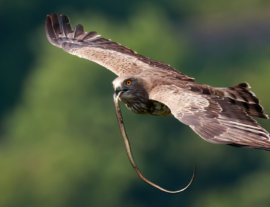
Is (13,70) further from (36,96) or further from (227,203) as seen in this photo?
(227,203)

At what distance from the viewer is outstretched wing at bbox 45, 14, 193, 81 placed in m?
16.2

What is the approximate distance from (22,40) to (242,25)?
24907 mm

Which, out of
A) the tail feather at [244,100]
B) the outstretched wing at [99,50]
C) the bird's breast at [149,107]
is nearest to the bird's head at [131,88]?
the bird's breast at [149,107]

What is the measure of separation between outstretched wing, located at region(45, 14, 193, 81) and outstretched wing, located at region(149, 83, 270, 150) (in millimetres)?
1340

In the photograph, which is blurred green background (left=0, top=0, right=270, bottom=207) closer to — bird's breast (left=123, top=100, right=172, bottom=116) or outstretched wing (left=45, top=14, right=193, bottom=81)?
outstretched wing (left=45, top=14, right=193, bottom=81)

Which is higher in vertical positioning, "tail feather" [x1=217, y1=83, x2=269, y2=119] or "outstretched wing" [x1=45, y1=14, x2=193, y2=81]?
"outstretched wing" [x1=45, y1=14, x2=193, y2=81]

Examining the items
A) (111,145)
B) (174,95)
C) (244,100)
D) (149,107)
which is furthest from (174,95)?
(111,145)

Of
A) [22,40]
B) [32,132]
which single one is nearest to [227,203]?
[32,132]

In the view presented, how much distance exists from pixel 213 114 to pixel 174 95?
92 centimetres

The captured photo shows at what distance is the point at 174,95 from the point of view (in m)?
13.9

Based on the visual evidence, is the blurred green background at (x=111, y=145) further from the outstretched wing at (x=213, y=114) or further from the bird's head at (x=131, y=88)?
the outstretched wing at (x=213, y=114)

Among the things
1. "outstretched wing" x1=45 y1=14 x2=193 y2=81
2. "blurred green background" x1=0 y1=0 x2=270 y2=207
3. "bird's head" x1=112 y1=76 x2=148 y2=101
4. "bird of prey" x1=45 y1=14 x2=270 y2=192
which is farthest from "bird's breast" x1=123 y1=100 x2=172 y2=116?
"blurred green background" x1=0 y1=0 x2=270 y2=207

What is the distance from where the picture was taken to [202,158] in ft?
199

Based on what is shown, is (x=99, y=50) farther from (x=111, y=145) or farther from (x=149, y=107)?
(x=111, y=145)
